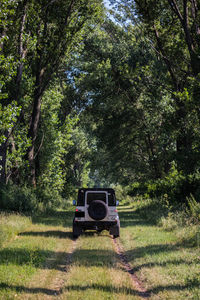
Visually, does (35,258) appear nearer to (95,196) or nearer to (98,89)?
(95,196)

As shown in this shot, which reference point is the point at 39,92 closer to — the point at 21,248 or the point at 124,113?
the point at 124,113

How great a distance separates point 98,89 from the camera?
28609 mm

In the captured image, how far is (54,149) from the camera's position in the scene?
2511 centimetres

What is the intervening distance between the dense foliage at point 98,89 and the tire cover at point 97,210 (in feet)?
16.3

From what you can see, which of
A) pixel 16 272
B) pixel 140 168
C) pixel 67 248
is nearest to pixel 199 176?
pixel 67 248

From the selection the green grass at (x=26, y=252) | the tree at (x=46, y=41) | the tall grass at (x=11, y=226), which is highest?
the tree at (x=46, y=41)

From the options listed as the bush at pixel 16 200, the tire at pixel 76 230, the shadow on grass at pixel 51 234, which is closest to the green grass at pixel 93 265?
the shadow on grass at pixel 51 234

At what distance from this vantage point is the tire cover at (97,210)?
1254 cm

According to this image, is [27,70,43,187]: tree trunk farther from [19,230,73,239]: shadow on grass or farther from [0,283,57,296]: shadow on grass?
[0,283,57,296]: shadow on grass

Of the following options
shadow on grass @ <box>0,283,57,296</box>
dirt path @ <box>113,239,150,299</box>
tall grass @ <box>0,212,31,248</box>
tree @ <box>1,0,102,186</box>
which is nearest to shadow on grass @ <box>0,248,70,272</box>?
tall grass @ <box>0,212,31,248</box>

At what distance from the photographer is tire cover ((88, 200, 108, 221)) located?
1254 centimetres

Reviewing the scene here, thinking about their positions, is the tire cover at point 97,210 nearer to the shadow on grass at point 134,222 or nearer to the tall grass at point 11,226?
the tall grass at point 11,226

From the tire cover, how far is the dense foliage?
4972 millimetres

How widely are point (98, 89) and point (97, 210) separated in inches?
701
